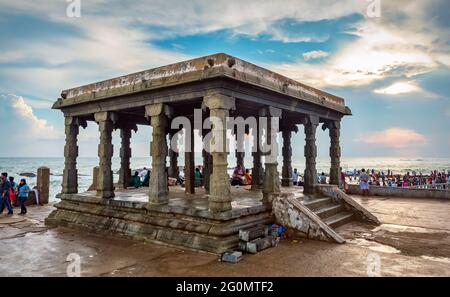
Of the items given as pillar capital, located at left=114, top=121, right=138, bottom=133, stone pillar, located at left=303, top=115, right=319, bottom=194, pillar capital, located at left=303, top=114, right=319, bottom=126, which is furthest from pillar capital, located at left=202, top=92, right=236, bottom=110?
pillar capital, located at left=114, top=121, right=138, bottom=133

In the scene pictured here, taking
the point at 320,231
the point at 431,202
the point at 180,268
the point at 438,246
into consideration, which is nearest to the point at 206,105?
the point at 180,268

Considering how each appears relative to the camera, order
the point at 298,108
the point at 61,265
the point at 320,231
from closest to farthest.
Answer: the point at 61,265 → the point at 320,231 → the point at 298,108

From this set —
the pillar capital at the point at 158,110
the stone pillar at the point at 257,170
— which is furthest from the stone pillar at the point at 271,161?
the stone pillar at the point at 257,170

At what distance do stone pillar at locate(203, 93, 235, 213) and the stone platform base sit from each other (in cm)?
30

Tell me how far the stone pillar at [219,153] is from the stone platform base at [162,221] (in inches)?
11.9

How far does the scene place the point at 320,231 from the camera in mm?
7887

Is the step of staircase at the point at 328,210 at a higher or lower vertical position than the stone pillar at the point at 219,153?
lower

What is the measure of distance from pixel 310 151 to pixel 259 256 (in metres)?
5.34

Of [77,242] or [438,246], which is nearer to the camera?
[438,246]

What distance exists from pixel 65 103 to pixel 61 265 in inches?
269

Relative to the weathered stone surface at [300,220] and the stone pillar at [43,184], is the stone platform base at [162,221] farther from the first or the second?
the stone pillar at [43,184]

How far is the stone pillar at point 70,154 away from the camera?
1155 cm

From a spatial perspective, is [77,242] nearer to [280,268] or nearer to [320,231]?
[280,268]

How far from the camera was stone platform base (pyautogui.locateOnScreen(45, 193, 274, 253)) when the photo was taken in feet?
23.8
